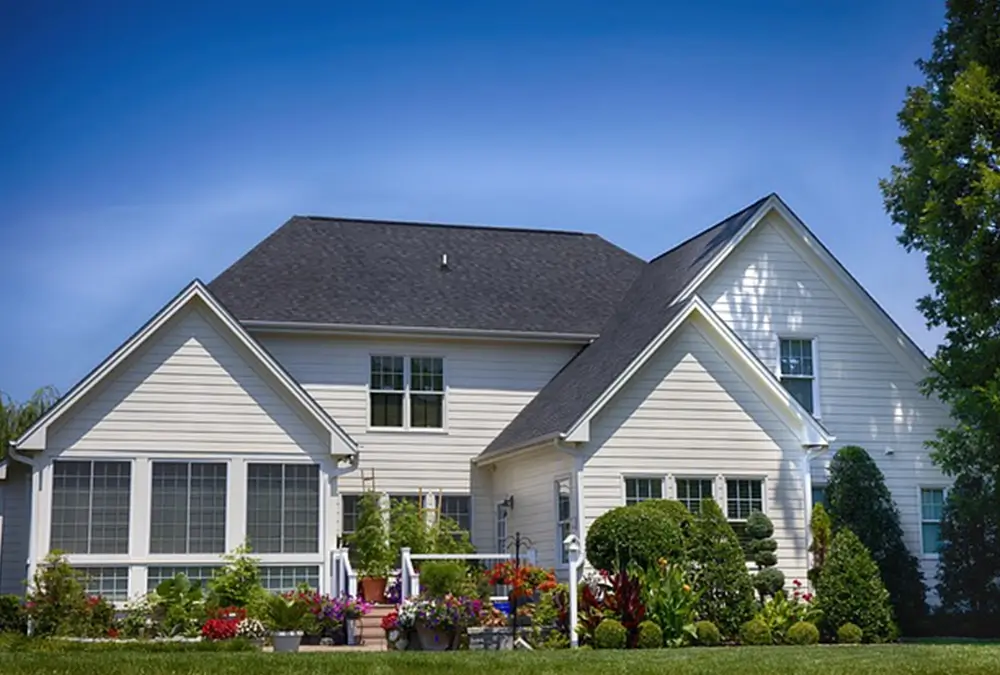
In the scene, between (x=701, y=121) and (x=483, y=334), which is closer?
(x=701, y=121)

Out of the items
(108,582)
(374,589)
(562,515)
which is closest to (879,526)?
(562,515)

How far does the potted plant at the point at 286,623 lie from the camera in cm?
1908

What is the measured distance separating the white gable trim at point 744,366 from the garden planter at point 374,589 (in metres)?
5.04

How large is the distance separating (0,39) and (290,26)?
581 centimetres

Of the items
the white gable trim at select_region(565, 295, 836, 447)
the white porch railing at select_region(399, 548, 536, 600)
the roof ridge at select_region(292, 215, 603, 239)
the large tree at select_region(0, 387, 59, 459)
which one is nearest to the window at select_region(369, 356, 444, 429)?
the white porch railing at select_region(399, 548, 536, 600)

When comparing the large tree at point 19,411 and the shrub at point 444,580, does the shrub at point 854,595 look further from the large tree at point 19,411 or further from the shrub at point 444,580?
the large tree at point 19,411

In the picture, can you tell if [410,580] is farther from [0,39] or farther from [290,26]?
[0,39]

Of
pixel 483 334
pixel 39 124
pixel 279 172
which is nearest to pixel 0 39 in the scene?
pixel 39 124

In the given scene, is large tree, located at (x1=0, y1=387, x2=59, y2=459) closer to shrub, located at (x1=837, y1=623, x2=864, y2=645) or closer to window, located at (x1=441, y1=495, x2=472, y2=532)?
window, located at (x1=441, y1=495, x2=472, y2=532)

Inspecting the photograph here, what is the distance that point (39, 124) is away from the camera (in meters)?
23.0

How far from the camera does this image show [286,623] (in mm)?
19562

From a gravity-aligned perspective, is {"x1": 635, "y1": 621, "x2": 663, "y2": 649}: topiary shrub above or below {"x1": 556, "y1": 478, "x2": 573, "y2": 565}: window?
below

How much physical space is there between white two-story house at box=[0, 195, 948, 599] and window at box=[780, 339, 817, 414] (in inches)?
1.7

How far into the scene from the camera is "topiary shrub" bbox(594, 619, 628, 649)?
19.4 metres
